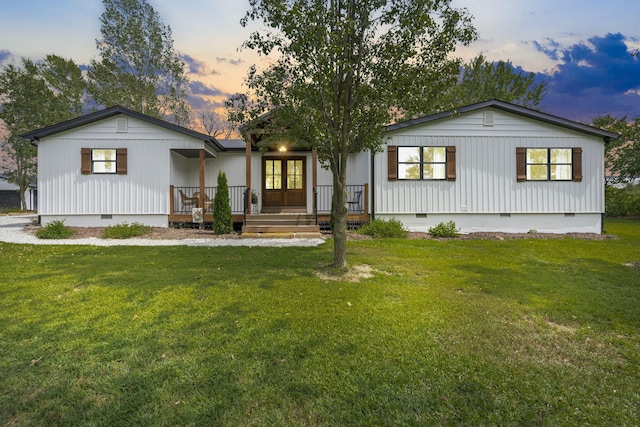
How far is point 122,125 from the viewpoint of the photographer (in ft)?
35.3

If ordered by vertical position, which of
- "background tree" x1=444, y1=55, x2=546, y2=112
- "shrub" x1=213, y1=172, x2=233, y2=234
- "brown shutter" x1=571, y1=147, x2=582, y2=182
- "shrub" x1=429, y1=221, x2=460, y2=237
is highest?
"background tree" x1=444, y1=55, x2=546, y2=112

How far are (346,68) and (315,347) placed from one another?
3904 millimetres

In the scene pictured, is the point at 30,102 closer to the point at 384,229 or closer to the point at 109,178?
the point at 109,178

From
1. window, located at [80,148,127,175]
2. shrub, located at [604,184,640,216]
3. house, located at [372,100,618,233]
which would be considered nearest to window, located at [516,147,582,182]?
house, located at [372,100,618,233]

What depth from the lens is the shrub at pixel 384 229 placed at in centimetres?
945

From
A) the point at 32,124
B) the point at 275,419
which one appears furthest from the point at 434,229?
the point at 32,124

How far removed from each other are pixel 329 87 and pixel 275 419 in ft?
14.4

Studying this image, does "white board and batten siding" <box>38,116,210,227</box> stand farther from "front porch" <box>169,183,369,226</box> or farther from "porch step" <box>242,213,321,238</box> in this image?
"porch step" <box>242,213,321,238</box>

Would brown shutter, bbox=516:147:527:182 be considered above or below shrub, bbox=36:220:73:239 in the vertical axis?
above

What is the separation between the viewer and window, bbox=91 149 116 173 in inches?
425

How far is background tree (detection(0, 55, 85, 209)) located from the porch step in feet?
68.5

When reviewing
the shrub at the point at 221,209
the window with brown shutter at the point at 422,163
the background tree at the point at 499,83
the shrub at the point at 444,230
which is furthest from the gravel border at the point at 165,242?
the background tree at the point at 499,83

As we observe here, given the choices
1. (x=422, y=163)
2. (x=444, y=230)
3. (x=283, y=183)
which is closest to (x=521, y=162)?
(x=422, y=163)

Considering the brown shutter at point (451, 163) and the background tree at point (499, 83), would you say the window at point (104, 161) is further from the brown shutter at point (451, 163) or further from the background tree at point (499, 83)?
the background tree at point (499, 83)
